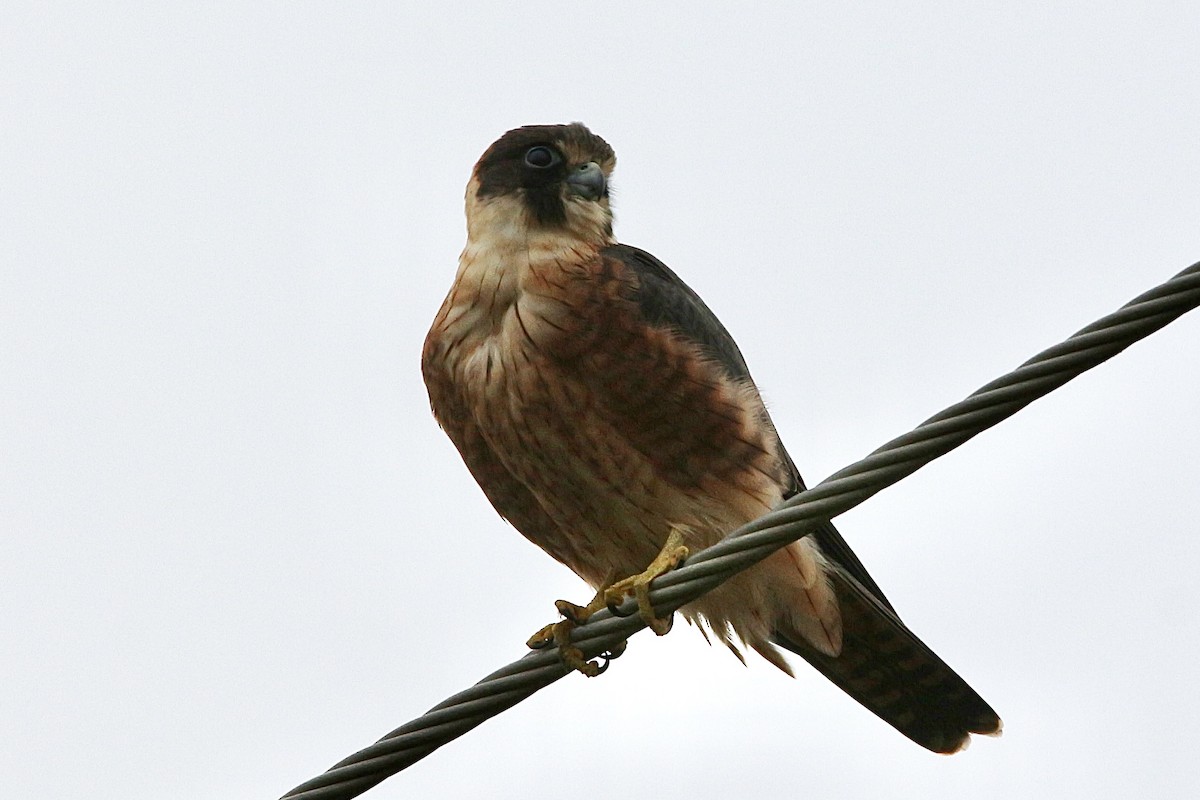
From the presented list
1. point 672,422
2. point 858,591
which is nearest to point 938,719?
point 858,591

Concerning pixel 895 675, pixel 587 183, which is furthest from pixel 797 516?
pixel 587 183

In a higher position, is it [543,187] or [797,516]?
[543,187]

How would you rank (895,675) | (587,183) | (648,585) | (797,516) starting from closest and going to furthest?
(797,516) → (648,585) → (895,675) → (587,183)

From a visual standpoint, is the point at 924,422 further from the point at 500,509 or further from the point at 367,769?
the point at 500,509

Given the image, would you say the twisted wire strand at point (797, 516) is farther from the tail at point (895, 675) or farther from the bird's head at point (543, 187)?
the bird's head at point (543, 187)

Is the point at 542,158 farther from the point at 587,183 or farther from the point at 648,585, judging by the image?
the point at 648,585

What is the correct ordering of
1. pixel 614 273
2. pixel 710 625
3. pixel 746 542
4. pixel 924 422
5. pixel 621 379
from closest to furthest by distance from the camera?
pixel 924 422, pixel 746 542, pixel 621 379, pixel 614 273, pixel 710 625
